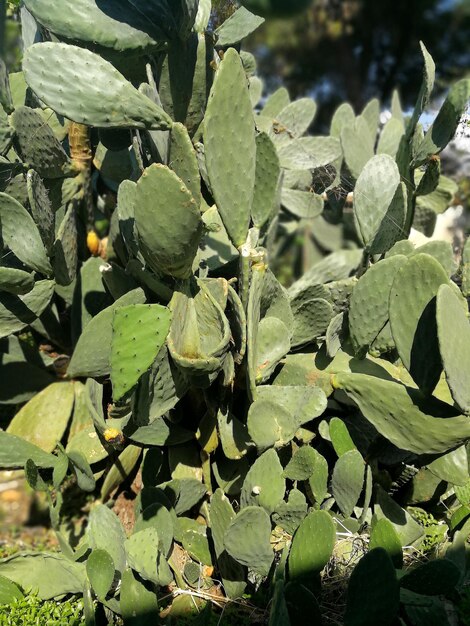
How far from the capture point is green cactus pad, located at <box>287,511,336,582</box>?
112cm

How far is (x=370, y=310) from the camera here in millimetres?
1457

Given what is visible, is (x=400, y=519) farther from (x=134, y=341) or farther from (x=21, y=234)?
(x=21, y=234)

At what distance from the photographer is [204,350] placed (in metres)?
1.28

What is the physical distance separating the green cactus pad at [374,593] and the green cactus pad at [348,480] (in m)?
0.28

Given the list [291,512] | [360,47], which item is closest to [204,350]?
[291,512]

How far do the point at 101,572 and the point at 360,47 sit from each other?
10634mm

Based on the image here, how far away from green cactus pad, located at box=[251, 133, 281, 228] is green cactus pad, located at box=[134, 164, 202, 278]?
0.90ft

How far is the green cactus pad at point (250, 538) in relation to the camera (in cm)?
123

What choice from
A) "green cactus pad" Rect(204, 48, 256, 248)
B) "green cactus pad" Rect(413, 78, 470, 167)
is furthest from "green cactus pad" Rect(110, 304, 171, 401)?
"green cactus pad" Rect(413, 78, 470, 167)

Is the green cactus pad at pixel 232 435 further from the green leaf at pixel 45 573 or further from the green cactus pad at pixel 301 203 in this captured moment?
the green cactus pad at pixel 301 203

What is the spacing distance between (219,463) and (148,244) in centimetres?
64

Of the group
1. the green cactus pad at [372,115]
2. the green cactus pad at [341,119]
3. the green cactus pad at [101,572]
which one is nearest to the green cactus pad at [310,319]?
the green cactus pad at [101,572]

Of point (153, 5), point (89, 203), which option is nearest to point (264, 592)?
point (89, 203)

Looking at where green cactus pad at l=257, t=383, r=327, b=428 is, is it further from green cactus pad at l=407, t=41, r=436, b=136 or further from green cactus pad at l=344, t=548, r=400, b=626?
green cactus pad at l=407, t=41, r=436, b=136
